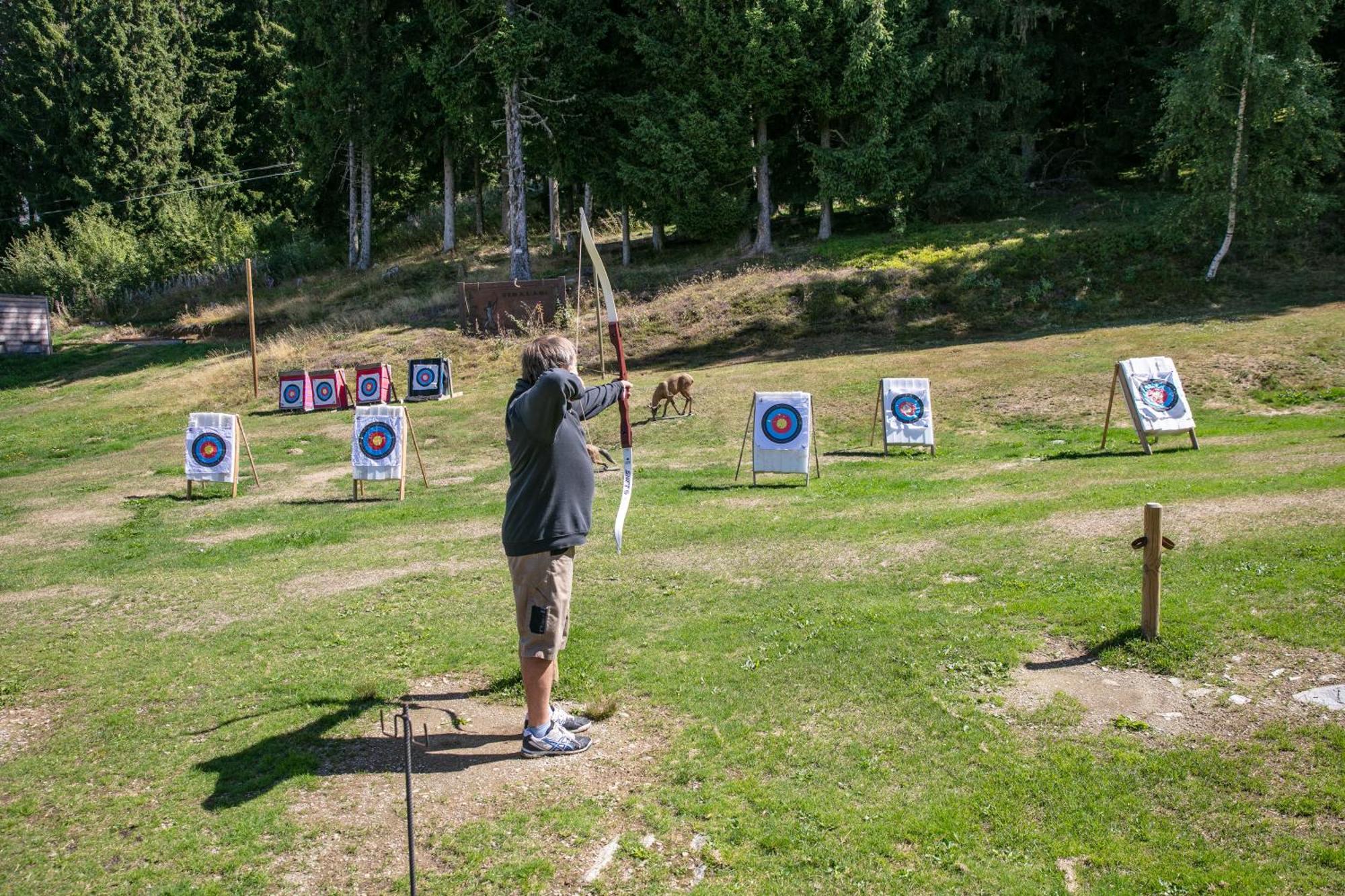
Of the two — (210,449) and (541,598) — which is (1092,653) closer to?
(541,598)

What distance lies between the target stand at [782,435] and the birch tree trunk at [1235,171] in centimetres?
1741

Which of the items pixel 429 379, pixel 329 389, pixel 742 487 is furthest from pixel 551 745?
pixel 329 389

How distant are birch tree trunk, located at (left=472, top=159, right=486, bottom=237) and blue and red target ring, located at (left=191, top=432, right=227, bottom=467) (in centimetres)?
2985

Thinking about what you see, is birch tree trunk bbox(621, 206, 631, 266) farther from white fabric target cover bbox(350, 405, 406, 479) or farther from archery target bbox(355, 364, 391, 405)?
white fabric target cover bbox(350, 405, 406, 479)

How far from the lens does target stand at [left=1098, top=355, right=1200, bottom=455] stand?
48.5 feet

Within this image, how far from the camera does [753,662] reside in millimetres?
7387

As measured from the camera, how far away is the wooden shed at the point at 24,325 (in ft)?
128

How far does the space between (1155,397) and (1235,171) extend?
14300 mm

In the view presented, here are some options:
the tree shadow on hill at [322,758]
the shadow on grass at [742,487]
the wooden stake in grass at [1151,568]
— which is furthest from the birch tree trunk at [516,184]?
the wooden stake in grass at [1151,568]

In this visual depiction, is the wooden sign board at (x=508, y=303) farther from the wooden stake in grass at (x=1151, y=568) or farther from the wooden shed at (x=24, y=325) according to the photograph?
the wooden stake in grass at (x=1151, y=568)

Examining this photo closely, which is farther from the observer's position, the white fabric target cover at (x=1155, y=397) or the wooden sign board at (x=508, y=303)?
the wooden sign board at (x=508, y=303)

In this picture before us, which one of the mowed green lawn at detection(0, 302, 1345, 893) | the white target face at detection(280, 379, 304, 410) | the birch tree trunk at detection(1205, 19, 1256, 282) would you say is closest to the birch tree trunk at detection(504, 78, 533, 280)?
the white target face at detection(280, 379, 304, 410)

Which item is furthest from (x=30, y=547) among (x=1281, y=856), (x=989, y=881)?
(x=1281, y=856)

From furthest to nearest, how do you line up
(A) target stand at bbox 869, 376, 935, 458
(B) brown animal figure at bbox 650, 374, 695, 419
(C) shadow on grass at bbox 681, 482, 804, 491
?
(B) brown animal figure at bbox 650, 374, 695, 419
(A) target stand at bbox 869, 376, 935, 458
(C) shadow on grass at bbox 681, 482, 804, 491
